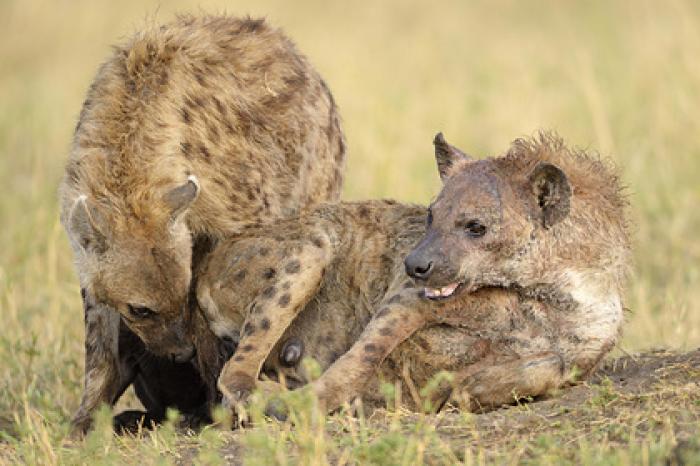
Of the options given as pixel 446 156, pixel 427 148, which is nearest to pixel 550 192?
pixel 446 156

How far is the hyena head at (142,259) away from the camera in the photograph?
227 inches

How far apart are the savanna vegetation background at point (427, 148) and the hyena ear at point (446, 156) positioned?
35.0 inches

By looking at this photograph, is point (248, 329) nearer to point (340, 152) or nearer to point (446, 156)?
point (446, 156)

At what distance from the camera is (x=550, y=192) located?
5488mm

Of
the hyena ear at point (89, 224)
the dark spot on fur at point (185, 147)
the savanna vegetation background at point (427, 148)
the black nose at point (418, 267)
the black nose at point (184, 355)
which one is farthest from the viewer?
the dark spot on fur at point (185, 147)

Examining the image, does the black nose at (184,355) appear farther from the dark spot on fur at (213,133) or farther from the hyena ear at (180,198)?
the dark spot on fur at (213,133)

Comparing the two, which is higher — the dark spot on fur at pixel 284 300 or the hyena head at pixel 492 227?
the hyena head at pixel 492 227

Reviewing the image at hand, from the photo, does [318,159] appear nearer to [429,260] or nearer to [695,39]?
[429,260]

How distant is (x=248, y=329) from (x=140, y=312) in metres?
0.47

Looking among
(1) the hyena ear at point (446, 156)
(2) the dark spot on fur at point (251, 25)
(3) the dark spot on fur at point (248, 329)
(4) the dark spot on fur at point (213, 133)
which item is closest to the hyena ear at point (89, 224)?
(3) the dark spot on fur at point (248, 329)

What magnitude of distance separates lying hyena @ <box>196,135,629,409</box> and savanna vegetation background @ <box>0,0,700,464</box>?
0.24 meters

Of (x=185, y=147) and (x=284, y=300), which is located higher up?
(x=185, y=147)

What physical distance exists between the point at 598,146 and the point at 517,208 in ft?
16.9

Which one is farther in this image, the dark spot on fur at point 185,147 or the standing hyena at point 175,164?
the dark spot on fur at point 185,147
